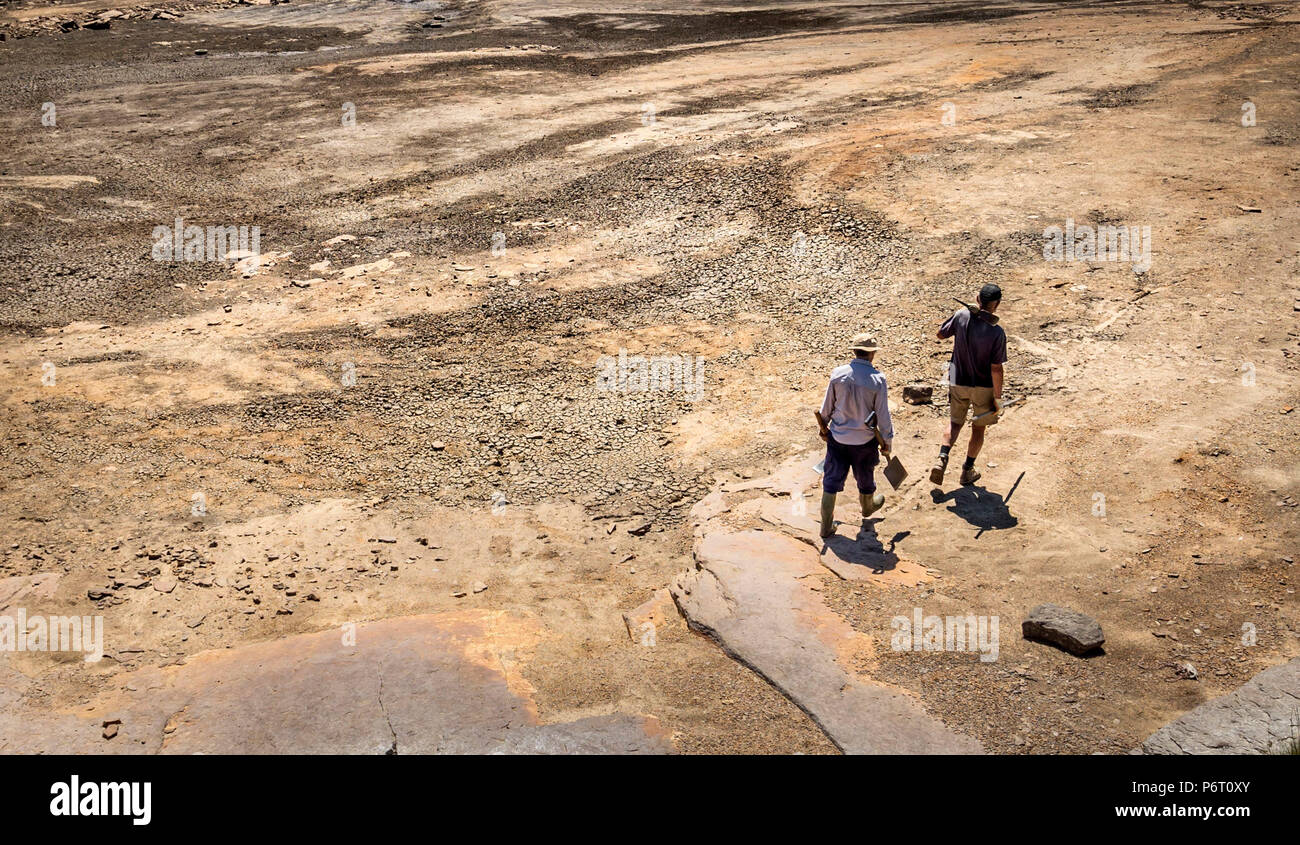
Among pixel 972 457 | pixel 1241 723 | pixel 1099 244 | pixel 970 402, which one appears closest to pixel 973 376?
pixel 970 402

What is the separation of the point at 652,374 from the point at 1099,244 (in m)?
6.83

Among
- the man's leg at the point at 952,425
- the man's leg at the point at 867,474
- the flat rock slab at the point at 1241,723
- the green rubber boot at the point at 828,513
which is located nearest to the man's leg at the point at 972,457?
the man's leg at the point at 952,425

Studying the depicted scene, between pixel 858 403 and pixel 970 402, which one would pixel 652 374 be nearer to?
pixel 970 402

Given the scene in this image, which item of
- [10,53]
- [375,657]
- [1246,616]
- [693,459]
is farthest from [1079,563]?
[10,53]

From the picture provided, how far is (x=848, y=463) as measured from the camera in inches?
326

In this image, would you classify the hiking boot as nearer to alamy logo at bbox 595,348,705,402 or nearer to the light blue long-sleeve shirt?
the light blue long-sleeve shirt

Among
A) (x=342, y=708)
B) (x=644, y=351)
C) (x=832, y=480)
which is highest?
(x=644, y=351)

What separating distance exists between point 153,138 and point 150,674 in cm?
1638

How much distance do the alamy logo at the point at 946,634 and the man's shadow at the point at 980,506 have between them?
1.48 metres

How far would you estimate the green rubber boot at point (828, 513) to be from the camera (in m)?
8.23

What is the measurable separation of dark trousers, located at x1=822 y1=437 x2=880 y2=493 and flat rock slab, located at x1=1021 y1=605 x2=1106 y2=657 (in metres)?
1.82

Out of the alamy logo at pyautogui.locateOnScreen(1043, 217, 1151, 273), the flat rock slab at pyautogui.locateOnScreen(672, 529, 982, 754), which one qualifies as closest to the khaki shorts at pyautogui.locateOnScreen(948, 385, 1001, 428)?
the flat rock slab at pyautogui.locateOnScreen(672, 529, 982, 754)

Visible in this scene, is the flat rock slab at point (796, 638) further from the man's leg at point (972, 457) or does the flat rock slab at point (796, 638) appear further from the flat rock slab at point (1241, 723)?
the man's leg at point (972, 457)

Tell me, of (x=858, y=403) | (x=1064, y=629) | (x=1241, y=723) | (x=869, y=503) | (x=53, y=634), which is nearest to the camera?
(x=1241, y=723)
